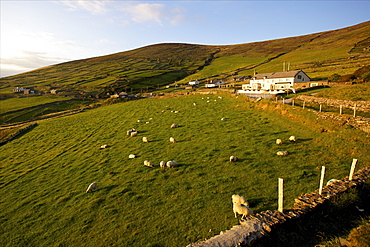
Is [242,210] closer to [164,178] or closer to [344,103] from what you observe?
[164,178]

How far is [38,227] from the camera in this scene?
12648mm

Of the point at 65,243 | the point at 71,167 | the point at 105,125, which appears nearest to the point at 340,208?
the point at 65,243

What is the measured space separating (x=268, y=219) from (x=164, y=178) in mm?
8787

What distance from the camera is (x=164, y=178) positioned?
1556 centimetres

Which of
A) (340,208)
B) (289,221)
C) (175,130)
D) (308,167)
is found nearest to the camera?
(289,221)

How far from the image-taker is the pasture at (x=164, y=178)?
1108 centimetres

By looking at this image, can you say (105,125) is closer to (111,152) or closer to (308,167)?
(111,152)

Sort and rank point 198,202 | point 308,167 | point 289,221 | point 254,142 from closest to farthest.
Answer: point 289,221 < point 198,202 < point 308,167 < point 254,142

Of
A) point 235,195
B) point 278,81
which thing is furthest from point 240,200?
point 278,81

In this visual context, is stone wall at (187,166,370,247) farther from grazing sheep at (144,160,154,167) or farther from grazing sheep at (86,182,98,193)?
grazing sheep at (86,182,98,193)

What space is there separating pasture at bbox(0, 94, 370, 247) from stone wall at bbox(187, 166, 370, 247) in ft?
4.74

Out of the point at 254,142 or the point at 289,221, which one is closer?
the point at 289,221

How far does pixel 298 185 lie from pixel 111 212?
506 inches

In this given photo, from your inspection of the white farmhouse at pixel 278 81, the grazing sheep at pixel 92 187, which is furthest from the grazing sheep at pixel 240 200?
the white farmhouse at pixel 278 81
